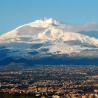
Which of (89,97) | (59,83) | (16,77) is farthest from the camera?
(16,77)

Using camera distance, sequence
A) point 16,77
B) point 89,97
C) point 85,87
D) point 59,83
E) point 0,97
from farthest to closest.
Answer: point 16,77 < point 59,83 < point 85,87 < point 89,97 < point 0,97

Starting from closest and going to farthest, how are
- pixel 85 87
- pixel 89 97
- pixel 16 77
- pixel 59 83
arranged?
pixel 89 97 → pixel 85 87 → pixel 59 83 → pixel 16 77

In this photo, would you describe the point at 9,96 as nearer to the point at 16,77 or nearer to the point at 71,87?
the point at 71,87

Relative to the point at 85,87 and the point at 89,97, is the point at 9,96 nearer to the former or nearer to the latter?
the point at 89,97

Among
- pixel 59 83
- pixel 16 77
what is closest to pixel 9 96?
pixel 59 83

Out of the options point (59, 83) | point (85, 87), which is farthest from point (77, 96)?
point (59, 83)

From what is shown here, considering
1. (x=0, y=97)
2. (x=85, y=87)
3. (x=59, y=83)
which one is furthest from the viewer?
(x=59, y=83)

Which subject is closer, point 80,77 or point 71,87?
point 71,87

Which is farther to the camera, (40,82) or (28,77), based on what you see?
(28,77)

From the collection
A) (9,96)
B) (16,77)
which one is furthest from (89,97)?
(16,77)
